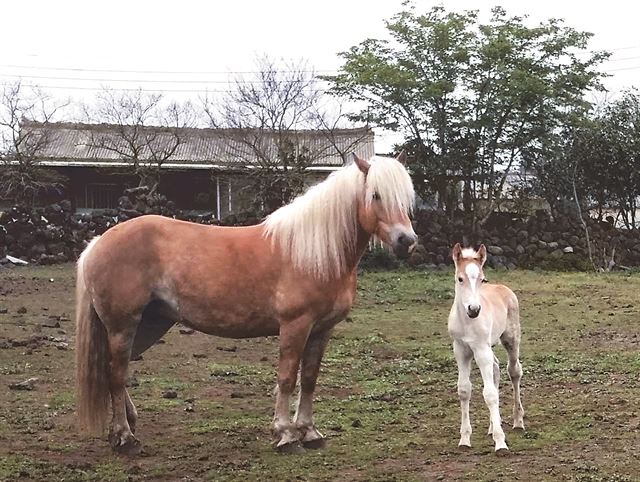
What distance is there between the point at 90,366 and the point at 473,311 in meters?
2.72

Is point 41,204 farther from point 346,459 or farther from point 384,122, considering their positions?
point 346,459

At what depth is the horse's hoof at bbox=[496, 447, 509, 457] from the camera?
4.90 meters

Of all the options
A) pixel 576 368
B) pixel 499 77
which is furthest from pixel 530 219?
pixel 576 368

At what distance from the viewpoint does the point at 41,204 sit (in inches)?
1006

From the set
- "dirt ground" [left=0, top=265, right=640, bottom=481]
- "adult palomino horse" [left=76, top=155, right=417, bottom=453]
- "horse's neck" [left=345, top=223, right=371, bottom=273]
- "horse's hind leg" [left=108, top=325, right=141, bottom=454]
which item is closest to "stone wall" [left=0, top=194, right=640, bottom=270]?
"dirt ground" [left=0, top=265, right=640, bottom=481]

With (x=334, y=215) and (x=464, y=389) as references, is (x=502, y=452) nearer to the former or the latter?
(x=464, y=389)

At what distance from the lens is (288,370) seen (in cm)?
532

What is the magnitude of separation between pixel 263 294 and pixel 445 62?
56.1ft

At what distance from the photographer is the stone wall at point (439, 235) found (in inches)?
778

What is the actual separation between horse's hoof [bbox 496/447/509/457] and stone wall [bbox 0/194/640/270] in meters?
14.6

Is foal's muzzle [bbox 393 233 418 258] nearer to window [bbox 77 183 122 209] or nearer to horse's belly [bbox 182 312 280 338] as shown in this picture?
horse's belly [bbox 182 312 280 338]

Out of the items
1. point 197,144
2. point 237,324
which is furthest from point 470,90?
point 237,324

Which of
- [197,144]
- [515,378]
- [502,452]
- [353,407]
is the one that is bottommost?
[353,407]

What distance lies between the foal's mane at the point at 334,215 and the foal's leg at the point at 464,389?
101cm
